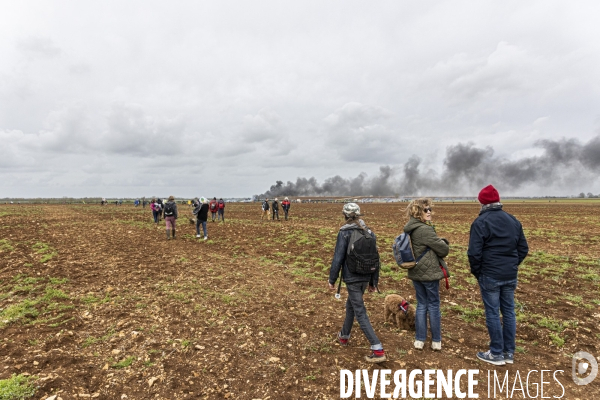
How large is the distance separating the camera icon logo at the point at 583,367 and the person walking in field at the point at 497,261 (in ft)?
3.39

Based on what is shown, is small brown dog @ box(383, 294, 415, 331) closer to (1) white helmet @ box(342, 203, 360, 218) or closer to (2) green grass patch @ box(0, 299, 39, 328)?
(1) white helmet @ box(342, 203, 360, 218)

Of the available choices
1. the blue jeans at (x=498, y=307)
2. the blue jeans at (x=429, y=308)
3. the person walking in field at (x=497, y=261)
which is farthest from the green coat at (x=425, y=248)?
the blue jeans at (x=498, y=307)

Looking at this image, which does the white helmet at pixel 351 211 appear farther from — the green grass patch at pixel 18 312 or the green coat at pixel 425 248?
the green grass patch at pixel 18 312

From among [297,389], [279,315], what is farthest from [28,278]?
[297,389]

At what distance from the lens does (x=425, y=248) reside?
212 inches

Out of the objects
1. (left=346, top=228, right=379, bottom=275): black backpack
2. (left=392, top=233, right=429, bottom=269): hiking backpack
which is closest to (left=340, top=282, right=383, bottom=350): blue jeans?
(left=346, top=228, right=379, bottom=275): black backpack

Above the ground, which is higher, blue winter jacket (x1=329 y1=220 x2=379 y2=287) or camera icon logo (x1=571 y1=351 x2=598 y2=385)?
blue winter jacket (x1=329 y1=220 x2=379 y2=287)

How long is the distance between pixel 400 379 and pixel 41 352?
270 inches

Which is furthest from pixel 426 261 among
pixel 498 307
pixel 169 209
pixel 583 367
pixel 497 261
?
pixel 169 209

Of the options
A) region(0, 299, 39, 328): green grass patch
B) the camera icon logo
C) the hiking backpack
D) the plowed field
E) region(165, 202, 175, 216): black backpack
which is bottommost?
the camera icon logo

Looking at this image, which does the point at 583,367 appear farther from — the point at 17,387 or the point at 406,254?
the point at 17,387

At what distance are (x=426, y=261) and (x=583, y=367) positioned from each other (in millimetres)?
3554

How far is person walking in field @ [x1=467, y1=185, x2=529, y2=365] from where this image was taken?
198 inches

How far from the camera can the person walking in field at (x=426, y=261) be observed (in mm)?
5342
